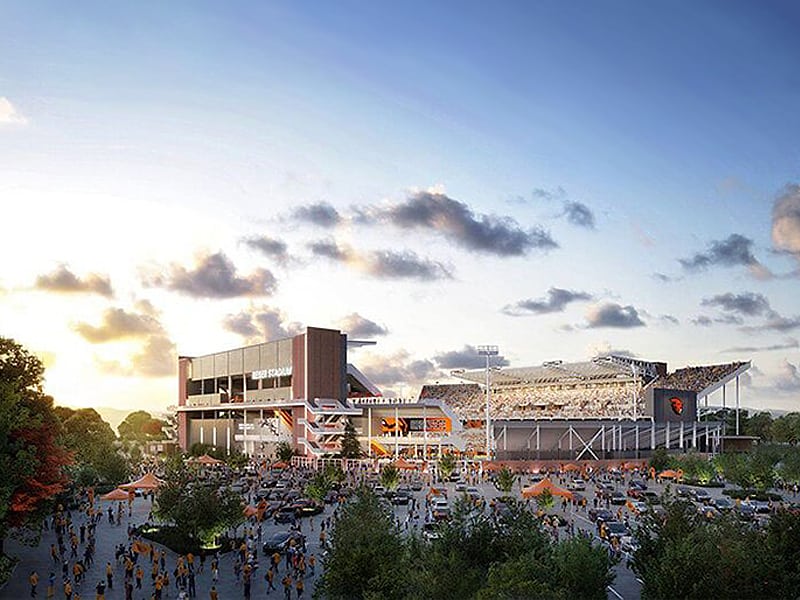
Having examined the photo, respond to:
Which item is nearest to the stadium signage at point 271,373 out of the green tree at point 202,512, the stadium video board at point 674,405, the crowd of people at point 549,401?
the crowd of people at point 549,401

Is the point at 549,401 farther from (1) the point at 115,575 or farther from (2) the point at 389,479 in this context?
(1) the point at 115,575

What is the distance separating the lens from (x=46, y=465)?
39.2m

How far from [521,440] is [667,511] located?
3379 inches

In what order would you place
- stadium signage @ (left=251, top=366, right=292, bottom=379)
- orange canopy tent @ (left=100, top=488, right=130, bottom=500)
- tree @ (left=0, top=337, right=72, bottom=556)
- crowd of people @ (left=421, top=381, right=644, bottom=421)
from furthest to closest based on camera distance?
crowd of people @ (left=421, top=381, right=644, bottom=421) < stadium signage @ (left=251, top=366, right=292, bottom=379) < orange canopy tent @ (left=100, top=488, right=130, bottom=500) < tree @ (left=0, top=337, right=72, bottom=556)

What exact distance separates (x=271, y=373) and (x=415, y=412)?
876 inches

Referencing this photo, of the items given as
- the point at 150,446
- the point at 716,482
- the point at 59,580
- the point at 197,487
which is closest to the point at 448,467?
the point at 716,482

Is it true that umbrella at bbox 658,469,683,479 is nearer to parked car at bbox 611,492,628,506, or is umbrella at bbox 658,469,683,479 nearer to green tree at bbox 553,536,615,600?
parked car at bbox 611,492,628,506

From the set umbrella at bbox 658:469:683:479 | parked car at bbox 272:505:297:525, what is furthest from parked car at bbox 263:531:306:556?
umbrella at bbox 658:469:683:479

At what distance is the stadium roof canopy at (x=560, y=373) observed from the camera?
139m

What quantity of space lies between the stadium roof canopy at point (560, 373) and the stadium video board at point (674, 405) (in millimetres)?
10674

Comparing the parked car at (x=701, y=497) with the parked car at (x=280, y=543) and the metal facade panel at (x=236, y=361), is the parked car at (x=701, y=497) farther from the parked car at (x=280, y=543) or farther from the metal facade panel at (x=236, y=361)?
the metal facade panel at (x=236, y=361)

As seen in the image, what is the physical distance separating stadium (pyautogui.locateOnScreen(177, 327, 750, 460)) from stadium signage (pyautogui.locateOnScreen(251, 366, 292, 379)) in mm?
168

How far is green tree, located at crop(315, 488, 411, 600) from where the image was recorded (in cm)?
2855

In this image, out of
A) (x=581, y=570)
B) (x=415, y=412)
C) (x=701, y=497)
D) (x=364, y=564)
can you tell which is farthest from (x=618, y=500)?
(x=415, y=412)
